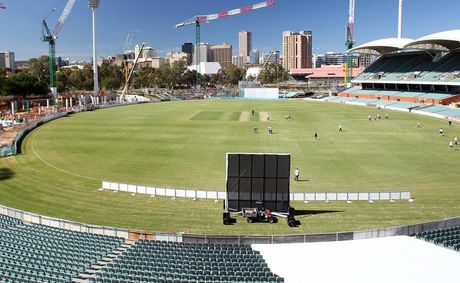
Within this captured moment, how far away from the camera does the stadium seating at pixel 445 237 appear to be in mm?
20969

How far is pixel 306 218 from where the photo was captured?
2825cm

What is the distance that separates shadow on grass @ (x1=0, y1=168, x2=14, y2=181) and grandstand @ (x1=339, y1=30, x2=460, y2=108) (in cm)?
6995

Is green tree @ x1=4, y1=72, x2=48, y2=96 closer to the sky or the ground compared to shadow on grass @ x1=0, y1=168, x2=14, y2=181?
closer to the sky

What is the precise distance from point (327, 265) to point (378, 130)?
163 ft

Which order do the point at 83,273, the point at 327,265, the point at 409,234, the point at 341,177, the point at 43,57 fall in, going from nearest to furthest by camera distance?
the point at 83,273, the point at 327,265, the point at 409,234, the point at 341,177, the point at 43,57

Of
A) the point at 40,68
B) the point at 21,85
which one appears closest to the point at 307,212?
the point at 21,85

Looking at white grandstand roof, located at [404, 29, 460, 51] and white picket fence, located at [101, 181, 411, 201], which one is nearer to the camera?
white picket fence, located at [101, 181, 411, 201]

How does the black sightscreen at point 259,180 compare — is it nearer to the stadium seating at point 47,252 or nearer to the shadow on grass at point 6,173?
the stadium seating at point 47,252

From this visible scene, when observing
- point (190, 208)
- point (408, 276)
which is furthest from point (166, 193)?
point (408, 276)

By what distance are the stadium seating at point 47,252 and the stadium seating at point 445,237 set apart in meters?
15.5

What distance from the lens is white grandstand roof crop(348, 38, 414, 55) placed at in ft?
359

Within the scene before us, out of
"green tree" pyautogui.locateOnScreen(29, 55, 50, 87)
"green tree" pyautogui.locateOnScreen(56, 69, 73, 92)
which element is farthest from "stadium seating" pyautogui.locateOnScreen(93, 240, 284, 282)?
"green tree" pyautogui.locateOnScreen(29, 55, 50, 87)

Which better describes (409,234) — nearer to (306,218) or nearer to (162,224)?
(306,218)

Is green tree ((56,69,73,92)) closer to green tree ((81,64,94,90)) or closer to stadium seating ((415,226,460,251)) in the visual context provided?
green tree ((81,64,94,90))
